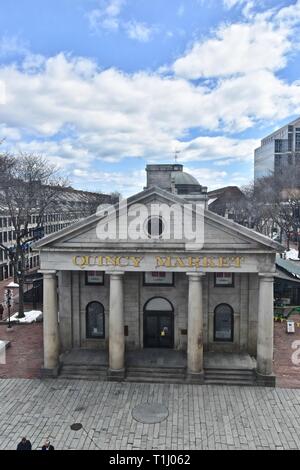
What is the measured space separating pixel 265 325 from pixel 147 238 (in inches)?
279

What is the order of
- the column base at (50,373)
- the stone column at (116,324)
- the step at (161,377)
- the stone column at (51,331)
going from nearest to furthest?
the stone column at (116,324) < the step at (161,377) < the stone column at (51,331) < the column base at (50,373)

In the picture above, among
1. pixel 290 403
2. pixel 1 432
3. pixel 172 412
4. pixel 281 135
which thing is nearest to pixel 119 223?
pixel 172 412

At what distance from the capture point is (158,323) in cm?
2169

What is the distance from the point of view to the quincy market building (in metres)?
18.1

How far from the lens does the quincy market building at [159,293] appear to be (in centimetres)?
1812

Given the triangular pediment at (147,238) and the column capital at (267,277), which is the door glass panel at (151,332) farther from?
the column capital at (267,277)

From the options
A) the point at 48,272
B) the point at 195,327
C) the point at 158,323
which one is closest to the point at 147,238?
the point at 195,327

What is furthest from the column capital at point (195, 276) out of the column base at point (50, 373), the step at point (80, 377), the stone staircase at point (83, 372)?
the column base at point (50, 373)

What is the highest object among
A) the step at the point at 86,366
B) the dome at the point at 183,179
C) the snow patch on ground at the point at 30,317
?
the dome at the point at 183,179

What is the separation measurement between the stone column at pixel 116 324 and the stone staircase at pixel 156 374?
58 cm

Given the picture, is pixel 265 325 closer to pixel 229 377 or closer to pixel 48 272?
pixel 229 377

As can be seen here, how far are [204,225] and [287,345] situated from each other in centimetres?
1116

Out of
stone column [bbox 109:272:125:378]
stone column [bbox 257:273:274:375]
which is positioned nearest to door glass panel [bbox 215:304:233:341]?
stone column [bbox 257:273:274:375]

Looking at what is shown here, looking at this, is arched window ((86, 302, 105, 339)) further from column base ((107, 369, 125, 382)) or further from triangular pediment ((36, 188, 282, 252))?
triangular pediment ((36, 188, 282, 252))
